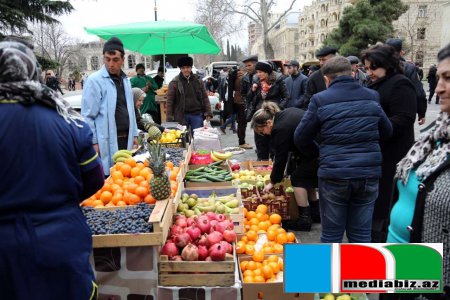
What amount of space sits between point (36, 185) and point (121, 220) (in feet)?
3.79

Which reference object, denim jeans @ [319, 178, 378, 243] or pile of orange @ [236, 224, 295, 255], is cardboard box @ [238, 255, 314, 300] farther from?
denim jeans @ [319, 178, 378, 243]

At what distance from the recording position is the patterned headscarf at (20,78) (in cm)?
173

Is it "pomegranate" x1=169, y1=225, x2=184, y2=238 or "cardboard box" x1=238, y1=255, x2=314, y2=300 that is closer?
"cardboard box" x1=238, y1=255, x2=314, y2=300

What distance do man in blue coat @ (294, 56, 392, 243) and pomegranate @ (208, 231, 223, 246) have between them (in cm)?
92

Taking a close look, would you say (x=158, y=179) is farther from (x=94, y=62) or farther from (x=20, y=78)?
(x=94, y=62)

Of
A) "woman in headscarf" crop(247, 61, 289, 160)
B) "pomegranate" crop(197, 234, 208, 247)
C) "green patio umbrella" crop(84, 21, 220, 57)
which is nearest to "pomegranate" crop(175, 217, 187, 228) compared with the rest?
"pomegranate" crop(197, 234, 208, 247)

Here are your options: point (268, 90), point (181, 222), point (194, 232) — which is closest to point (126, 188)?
point (181, 222)

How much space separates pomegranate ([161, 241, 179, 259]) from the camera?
9.73 feet

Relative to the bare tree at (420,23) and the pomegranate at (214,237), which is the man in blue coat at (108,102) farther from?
the bare tree at (420,23)

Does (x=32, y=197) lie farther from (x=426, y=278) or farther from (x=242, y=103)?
(x=242, y=103)

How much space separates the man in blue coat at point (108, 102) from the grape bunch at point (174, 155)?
639mm

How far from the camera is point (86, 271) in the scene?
199 centimetres

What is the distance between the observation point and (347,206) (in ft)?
10.8

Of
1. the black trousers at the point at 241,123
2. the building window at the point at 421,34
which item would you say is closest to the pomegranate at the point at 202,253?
the black trousers at the point at 241,123
